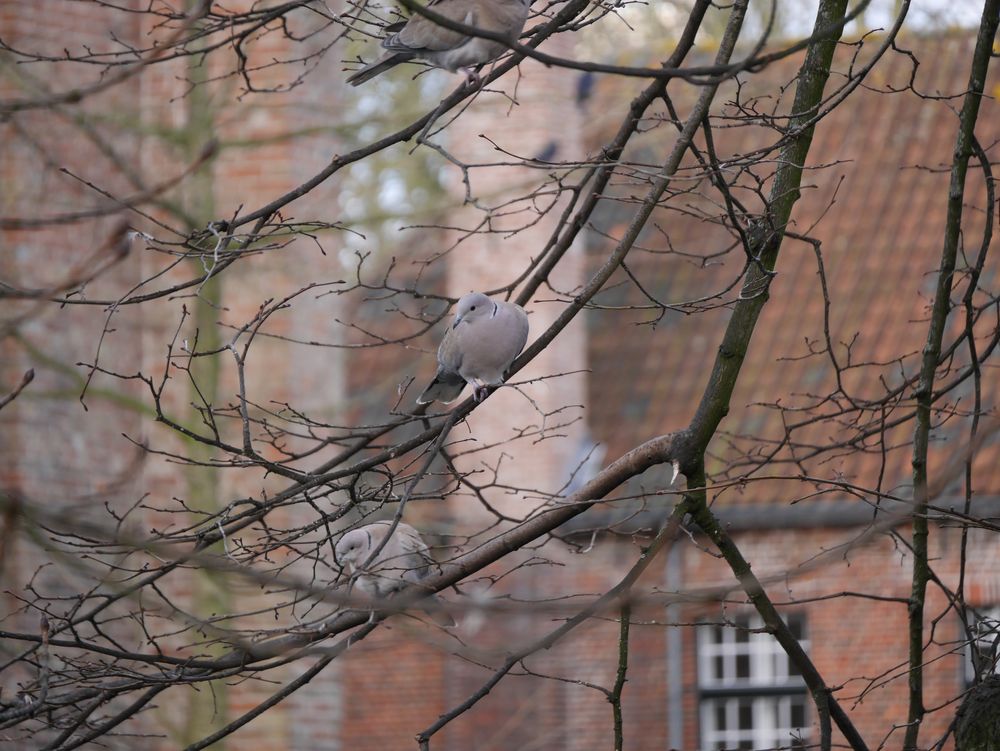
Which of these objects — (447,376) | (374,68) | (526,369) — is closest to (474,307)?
(447,376)

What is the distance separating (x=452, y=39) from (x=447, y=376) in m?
1.14

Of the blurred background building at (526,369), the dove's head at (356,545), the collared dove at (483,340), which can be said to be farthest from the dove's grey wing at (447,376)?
the blurred background building at (526,369)

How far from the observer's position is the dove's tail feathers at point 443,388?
4.95 m

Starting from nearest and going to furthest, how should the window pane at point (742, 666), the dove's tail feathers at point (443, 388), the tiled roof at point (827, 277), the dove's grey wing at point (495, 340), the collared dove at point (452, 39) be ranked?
the collared dove at point (452, 39)
the dove's grey wing at point (495, 340)
the dove's tail feathers at point (443, 388)
the tiled roof at point (827, 277)
the window pane at point (742, 666)

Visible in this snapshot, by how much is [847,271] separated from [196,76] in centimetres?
599

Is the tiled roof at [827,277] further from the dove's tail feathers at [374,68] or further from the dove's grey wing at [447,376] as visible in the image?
the dove's tail feathers at [374,68]

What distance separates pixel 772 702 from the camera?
42.6 feet

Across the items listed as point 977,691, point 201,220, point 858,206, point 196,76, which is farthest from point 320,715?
point 977,691

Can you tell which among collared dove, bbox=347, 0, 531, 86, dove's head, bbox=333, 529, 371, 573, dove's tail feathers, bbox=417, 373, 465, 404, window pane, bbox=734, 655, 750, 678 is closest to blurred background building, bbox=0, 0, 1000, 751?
window pane, bbox=734, 655, 750, 678

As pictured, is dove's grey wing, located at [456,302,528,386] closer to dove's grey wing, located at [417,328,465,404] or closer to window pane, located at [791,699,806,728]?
dove's grey wing, located at [417,328,465,404]

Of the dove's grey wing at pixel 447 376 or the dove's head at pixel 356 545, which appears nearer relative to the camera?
the dove's head at pixel 356 545

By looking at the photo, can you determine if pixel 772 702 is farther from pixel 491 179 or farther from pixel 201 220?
pixel 201 220

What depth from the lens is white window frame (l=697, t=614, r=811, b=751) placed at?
42.4 ft

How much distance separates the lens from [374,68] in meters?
4.30
